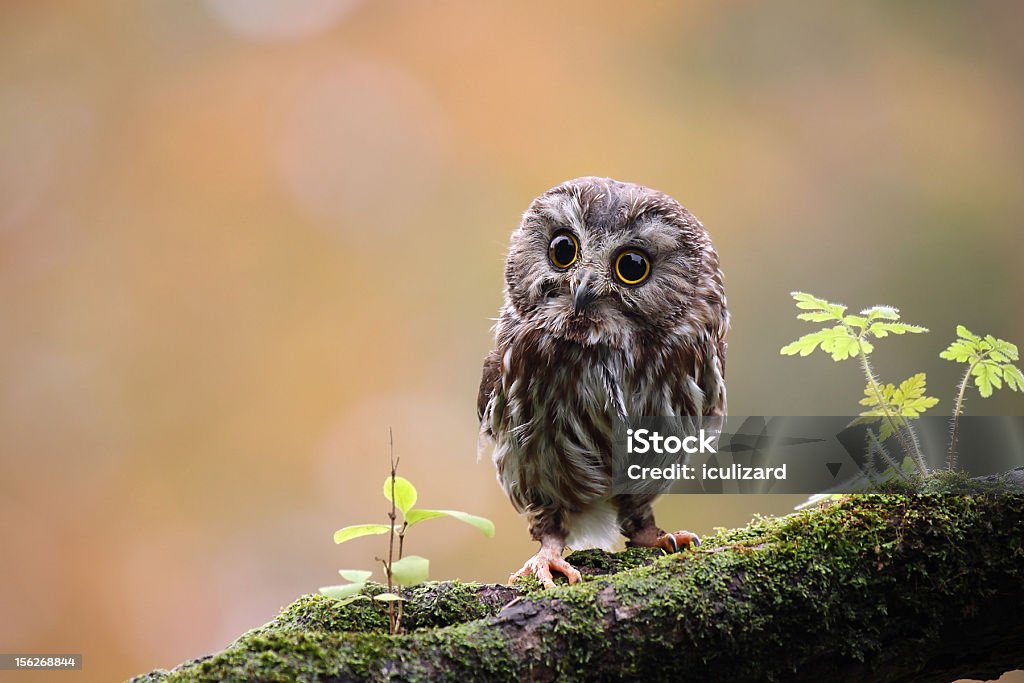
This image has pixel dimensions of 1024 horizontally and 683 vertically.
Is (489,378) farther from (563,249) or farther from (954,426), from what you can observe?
(954,426)

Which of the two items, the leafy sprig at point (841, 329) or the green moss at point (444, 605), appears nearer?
the green moss at point (444, 605)

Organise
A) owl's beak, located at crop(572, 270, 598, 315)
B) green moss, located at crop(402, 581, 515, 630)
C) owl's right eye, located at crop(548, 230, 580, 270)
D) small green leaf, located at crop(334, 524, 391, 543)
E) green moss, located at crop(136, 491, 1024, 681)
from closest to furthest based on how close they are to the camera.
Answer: green moss, located at crop(136, 491, 1024, 681), small green leaf, located at crop(334, 524, 391, 543), green moss, located at crop(402, 581, 515, 630), owl's beak, located at crop(572, 270, 598, 315), owl's right eye, located at crop(548, 230, 580, 270)

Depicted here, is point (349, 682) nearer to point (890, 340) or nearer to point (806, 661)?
point (806, 661)

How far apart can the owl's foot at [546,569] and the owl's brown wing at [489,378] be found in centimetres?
45

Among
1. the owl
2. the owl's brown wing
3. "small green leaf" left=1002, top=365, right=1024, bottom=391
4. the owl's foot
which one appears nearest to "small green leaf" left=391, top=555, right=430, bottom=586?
the owl's foot

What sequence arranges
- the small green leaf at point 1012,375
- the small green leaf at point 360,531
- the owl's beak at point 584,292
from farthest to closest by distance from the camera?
1. the owl's beak at point 584,292
2. the small green leaf at point 1012,375
3. the small green leaf at point 360,531

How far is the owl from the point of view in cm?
194

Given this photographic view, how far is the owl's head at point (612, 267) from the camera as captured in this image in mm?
1935

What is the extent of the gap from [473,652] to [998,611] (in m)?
0.92

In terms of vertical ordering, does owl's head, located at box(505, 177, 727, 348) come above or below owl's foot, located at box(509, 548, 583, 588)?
above

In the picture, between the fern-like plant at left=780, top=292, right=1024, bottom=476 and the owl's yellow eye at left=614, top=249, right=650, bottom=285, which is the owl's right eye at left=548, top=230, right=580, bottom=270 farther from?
the fern-like plant at left=780, top=292, right=1024, bottom=476

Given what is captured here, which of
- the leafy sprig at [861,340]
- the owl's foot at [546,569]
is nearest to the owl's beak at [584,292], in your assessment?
the leafy sprig at [861,340]

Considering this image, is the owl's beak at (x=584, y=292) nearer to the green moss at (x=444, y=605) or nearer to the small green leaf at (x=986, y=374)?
the green moss at (x=444, y=605)

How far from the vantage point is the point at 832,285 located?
414 centimetres
